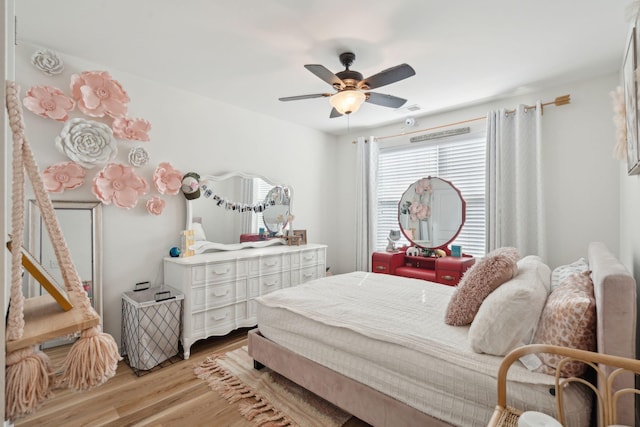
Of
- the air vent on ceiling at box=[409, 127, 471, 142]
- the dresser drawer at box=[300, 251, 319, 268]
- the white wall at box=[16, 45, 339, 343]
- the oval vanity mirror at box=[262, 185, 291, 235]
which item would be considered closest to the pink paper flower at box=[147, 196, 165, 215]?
the white wall at box=[16, 45, 339, 343]

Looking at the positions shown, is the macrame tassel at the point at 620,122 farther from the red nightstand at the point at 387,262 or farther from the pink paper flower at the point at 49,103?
the pink paper flower at the point at 49,103

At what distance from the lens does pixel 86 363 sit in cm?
67

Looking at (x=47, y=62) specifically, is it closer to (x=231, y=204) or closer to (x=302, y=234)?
(x=231, y=204)

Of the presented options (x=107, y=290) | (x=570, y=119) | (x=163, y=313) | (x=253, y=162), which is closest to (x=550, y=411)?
(x=163, y=313)

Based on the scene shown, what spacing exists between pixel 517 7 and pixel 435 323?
2058 mm

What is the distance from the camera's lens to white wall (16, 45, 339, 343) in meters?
2.46

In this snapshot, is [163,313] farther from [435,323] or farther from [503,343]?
[503,343]

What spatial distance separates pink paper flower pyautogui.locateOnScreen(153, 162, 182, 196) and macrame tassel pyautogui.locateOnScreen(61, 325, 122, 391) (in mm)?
2511

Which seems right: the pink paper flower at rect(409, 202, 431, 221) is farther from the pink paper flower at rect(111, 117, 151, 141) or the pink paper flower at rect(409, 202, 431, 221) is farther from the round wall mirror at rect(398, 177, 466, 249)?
the pink paper flower at rect(111, 117, 151, 141)

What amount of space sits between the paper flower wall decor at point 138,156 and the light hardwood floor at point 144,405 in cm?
167

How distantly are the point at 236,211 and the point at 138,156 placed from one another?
118 cm

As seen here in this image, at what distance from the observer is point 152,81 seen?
2941 millimetres

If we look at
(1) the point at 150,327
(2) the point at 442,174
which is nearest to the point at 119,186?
(1) the point at 150,327

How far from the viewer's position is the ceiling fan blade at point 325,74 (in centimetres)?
204
